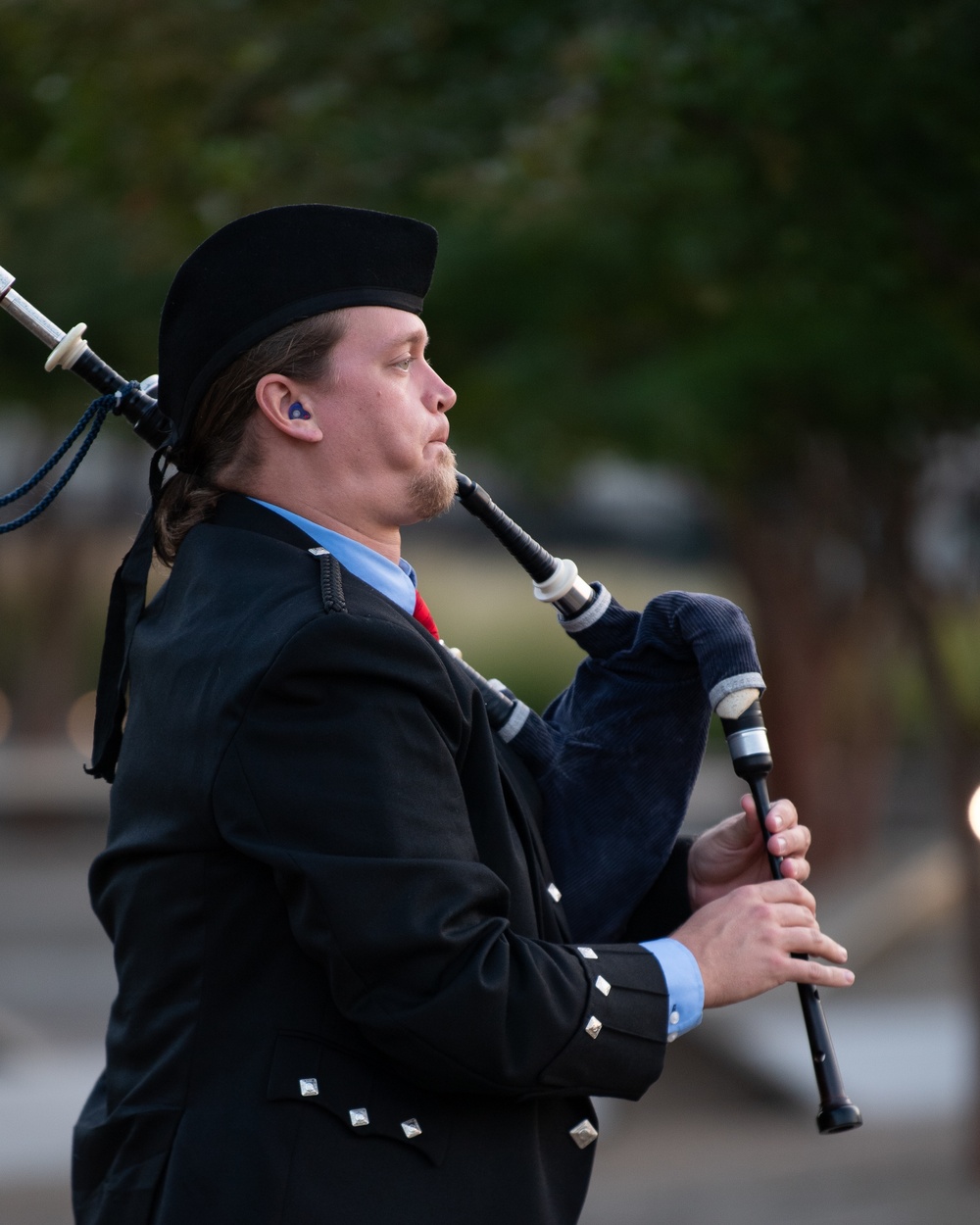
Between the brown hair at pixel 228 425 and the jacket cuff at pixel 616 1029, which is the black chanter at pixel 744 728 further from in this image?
the brown hair at pixel 228 425

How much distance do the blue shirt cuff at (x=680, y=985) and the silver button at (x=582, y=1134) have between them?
22cm

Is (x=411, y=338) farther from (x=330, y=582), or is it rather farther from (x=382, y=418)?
(x=330, y=582)

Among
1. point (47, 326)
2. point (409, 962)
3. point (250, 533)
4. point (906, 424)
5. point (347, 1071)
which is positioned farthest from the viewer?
point (906, 424)

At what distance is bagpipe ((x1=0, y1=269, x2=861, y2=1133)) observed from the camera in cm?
235

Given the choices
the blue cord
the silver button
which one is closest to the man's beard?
the blue cord

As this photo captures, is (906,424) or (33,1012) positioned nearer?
(906,424)

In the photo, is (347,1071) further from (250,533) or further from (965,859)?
(965,859)

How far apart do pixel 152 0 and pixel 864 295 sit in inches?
86.9

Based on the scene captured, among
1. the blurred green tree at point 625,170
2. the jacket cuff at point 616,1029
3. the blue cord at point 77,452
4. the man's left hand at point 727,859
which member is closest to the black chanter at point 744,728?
the man's left hand at point 727,859

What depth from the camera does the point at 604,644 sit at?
8.08 feet

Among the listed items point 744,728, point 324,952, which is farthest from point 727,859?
point 324,952

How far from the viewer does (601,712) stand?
95.8 inches

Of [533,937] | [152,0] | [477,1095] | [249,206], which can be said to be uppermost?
[152,0]

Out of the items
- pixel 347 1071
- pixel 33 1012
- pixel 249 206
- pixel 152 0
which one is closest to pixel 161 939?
pixel 347 1071
